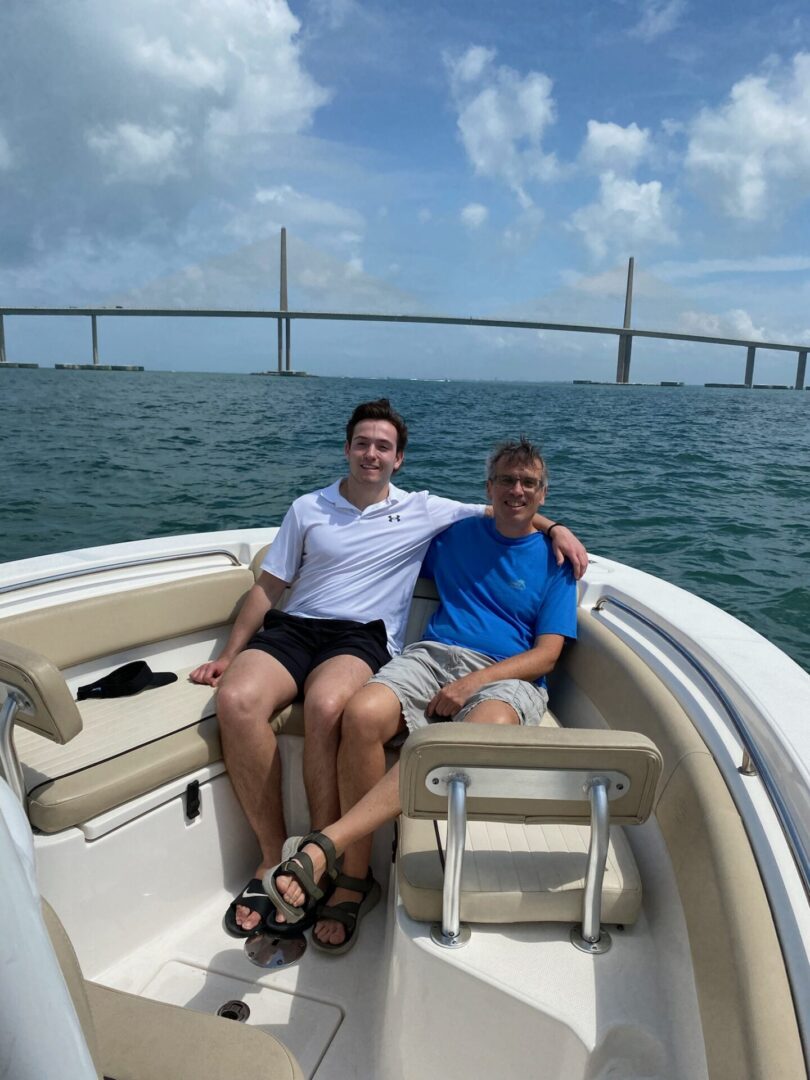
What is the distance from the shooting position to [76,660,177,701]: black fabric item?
1879mm

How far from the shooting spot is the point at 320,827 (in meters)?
1.69

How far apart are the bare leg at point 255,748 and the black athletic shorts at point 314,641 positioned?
9 cm

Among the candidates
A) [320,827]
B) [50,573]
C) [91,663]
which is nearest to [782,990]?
[320,827]

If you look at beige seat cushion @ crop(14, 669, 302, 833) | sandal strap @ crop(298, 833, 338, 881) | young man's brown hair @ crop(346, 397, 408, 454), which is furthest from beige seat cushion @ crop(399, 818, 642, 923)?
young man's brown hair @ crop(346, 397, 408, 454)

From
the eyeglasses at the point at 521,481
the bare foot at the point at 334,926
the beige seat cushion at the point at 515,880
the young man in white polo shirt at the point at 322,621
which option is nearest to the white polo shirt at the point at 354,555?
the young man in white polo shirt at the point at 322,621

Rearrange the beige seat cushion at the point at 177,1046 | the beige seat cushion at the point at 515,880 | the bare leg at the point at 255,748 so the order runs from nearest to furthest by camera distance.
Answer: the beige seat cushion at the point at 177,1046, the beige seat cushion at the point at 515,880, the bare leg at the point at 255,748

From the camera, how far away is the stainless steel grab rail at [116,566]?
199 cm

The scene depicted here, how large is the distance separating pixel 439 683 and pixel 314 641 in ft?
1.14

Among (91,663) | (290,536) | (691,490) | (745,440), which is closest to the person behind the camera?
(91,663)

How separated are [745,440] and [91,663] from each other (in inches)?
692

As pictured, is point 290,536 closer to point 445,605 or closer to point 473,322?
point 445,605

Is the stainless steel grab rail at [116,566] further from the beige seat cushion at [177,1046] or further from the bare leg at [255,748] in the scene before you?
the beige seat cushion at [177,1046]

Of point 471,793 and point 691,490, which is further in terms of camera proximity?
point 691,490

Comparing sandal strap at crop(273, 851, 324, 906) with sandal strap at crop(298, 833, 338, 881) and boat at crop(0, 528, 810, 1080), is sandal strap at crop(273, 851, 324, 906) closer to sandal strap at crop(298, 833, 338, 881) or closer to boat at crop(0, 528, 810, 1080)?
sandal strap at crop(298, 833, 338, 881)
